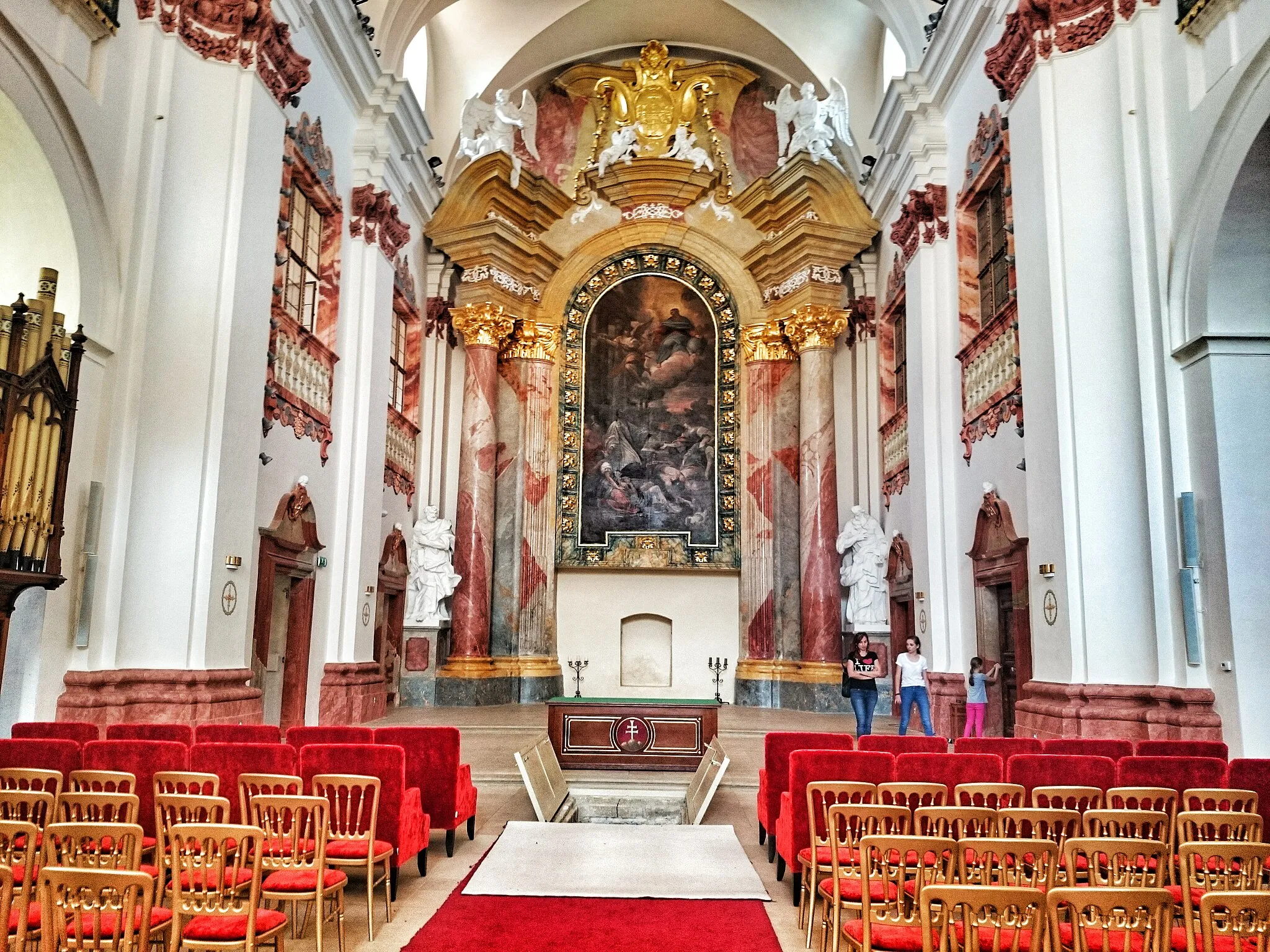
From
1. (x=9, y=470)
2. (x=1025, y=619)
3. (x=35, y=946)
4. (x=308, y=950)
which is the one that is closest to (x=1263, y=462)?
(x=1025, y=619)

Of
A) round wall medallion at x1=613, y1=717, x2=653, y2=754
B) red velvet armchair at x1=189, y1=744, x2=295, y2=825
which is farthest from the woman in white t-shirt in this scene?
red velvet armchair at x1=189, y1=744, x2=295, y2=825

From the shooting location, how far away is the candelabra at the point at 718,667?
15.9 meters

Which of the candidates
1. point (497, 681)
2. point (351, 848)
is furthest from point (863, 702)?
point (497, 681)

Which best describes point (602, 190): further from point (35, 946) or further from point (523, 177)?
point (35, 946)

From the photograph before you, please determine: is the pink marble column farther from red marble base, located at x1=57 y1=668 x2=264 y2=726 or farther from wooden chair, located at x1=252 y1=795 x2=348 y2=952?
wooden chair, located at x1=252 y1=795 x2=348 y2=952

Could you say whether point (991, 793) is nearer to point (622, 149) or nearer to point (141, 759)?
point (141, 759)

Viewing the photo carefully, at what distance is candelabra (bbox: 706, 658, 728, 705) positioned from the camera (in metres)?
15.9

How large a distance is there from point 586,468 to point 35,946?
13918 millimetres

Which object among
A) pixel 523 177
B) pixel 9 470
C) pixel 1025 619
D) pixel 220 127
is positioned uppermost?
pixel 523 177

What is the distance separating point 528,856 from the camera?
624 cm

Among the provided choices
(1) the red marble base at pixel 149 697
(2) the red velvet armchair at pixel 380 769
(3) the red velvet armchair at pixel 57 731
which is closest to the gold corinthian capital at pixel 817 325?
(1) the red marble base at pixel 149 697

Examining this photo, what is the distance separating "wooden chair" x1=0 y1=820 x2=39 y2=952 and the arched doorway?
6.10 meters

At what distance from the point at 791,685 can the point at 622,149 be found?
9.39m

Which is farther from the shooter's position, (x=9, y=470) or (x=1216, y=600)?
(x=1216, y=600)
